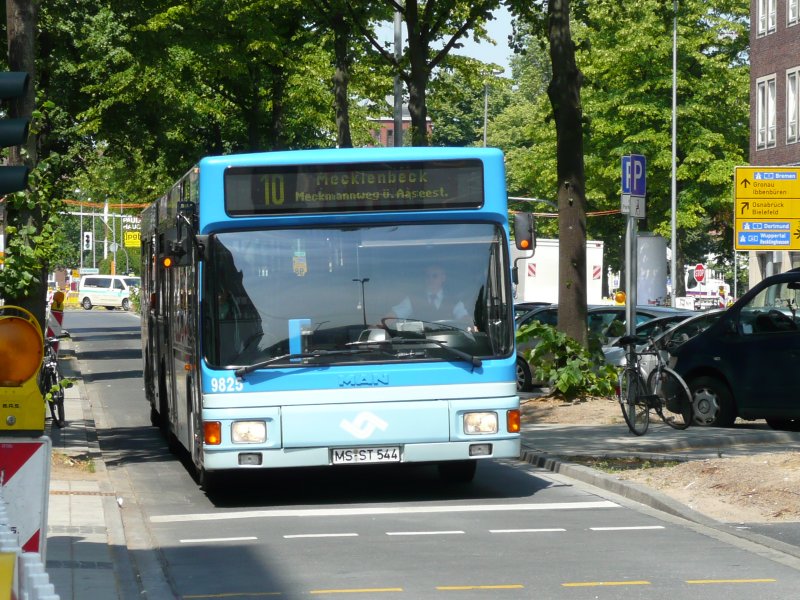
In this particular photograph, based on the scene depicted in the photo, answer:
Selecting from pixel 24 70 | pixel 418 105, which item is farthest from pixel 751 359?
pixel 418 105

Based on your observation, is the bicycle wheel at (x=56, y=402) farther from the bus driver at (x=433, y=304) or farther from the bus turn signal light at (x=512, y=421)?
the bus turn signal light at (x=512, y=421)

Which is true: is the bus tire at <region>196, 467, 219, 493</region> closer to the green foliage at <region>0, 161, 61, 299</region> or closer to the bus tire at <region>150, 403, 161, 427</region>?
the green foliage at <region>0, 161, 61, 299</region>

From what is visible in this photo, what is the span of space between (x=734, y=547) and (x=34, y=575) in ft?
23.7

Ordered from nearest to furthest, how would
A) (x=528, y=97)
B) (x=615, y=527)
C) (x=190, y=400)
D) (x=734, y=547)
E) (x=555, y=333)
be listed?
(x=734, y=547) → (x=615, y=527) → (x=190, y=400) → (x=555, y=333) → (x=528, y=97)

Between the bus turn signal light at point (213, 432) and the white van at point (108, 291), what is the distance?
87.5 m

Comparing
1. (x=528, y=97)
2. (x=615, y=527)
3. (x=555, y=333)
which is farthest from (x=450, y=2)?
(x=528, y=97)

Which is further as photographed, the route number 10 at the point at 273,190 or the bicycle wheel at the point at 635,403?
the bicycle wheel at the point at 635,403

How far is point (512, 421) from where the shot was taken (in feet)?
41.8

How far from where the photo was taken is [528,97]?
106 meters

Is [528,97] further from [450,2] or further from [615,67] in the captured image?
[450,2]

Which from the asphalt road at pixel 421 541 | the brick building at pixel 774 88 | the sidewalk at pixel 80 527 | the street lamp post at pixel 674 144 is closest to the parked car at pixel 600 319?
the sidewalk at pixel 80 527

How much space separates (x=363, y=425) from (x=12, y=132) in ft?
20.0

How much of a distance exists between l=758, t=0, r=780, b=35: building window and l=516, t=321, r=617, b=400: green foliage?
111 feet

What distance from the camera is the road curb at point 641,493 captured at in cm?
1066
